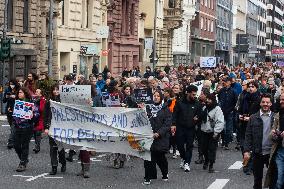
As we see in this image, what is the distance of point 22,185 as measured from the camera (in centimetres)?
1434

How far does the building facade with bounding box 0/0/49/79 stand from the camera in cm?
3584

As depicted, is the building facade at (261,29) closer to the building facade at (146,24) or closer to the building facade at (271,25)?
the building facade at (271,25)

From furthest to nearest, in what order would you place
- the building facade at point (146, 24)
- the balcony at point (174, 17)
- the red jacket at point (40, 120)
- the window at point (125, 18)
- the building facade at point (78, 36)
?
the balcony at point (174, 17)
the building facade at point (146, 24)
the window at point (125, 18)
the building facade at point (78, 36)
the red jacket at point (40, 120)

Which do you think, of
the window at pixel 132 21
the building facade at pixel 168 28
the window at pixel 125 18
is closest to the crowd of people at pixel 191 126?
the window at pixel 125 18

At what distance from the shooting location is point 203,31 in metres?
87.6

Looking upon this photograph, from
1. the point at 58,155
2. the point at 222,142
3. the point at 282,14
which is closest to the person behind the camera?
the point at 58,155

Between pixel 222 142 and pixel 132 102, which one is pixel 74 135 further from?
pixel 222 142

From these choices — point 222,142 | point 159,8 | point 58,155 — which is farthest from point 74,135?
point 159,8

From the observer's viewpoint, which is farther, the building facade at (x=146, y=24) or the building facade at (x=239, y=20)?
the building facade at (x=239, y=20)

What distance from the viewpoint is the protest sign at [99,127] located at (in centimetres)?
1546

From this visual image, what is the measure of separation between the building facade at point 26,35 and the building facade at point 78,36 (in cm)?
97

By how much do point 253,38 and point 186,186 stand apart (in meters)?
123

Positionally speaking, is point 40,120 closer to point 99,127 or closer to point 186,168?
point 99,127

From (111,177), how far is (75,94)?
1726 mm
